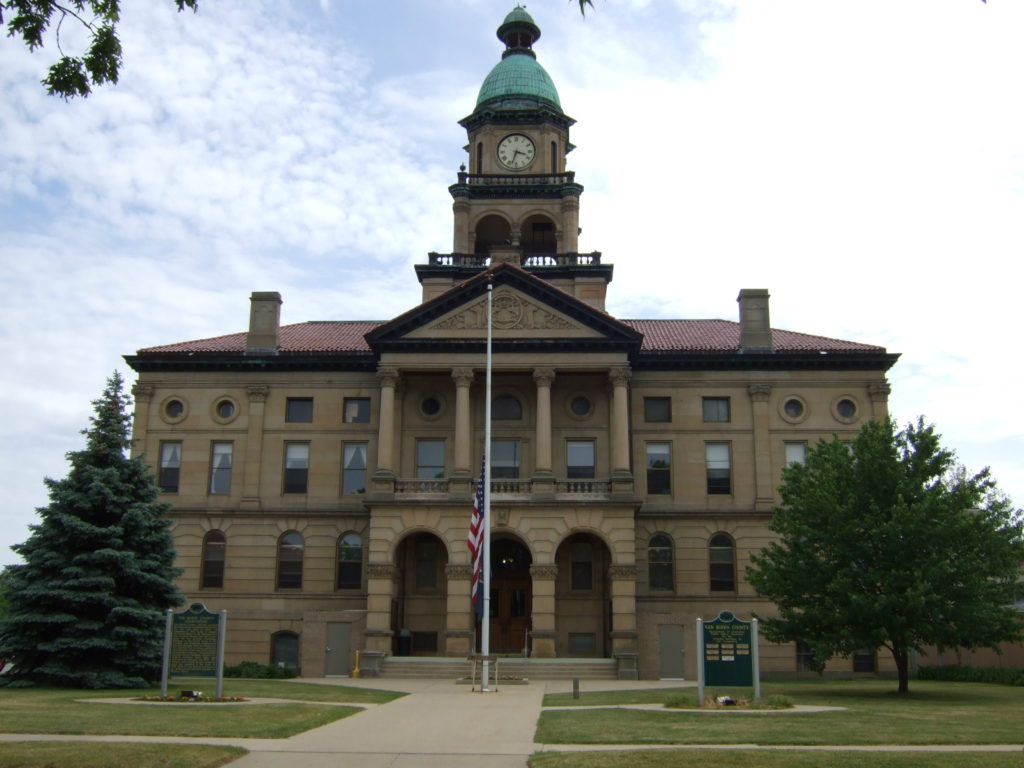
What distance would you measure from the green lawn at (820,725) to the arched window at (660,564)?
54.3ft

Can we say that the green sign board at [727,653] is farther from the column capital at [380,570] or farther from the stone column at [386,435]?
the stone column at [386,435]

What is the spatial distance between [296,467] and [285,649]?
7.89 m

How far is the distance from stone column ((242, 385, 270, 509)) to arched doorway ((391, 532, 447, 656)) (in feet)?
23.8

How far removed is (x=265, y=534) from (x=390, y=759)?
105ft

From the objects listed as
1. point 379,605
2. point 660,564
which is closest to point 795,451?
point 660,564

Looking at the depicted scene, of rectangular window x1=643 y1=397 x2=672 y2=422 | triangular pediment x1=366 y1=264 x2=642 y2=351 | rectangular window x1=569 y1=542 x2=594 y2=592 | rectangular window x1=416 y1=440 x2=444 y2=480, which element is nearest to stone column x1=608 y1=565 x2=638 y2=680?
rectangular window x1=569 y1=542 x2=594 y2=592

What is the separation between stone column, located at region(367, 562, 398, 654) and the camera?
40844 millimetres

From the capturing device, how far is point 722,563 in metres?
45.2

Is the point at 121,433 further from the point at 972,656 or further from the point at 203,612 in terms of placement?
the point at 972,656

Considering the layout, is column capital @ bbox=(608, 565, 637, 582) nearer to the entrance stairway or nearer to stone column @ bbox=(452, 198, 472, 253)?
the entrance stairway

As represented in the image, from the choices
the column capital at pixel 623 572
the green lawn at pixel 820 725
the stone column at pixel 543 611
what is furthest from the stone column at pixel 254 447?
the green lawn at pixel 820 725

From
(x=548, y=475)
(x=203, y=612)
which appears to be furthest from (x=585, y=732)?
(x=548, y=475)

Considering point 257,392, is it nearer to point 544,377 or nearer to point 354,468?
point 354,468

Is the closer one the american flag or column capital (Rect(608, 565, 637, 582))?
the american flag
